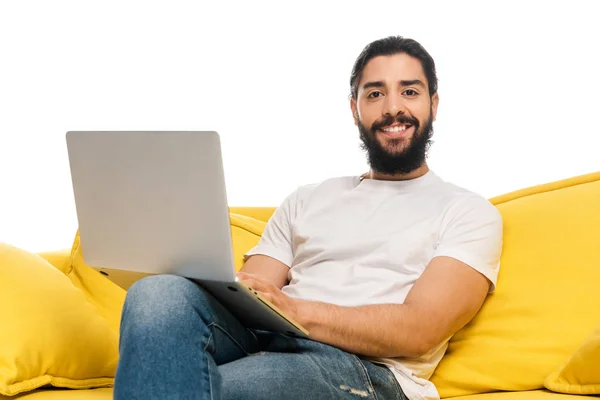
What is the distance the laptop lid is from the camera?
1.31 metres

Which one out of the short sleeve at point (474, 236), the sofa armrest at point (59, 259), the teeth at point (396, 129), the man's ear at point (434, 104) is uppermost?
the man's ear at point (434, 104)

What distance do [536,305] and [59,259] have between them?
1261mm

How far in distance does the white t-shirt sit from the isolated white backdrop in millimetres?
947

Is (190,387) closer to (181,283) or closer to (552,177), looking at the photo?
(181,283)

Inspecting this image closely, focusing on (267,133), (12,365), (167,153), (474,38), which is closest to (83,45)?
(267,133)

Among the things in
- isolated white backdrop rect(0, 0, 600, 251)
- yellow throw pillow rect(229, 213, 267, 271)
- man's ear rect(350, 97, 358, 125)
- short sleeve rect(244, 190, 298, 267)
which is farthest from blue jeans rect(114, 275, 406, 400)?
isolated white backdrop rect(0, 0, 600, 251)

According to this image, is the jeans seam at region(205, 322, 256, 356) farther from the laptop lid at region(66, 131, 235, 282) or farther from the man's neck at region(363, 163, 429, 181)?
the man's neck at region(363, 163, 429, 181)

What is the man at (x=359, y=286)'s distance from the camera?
1.30 meters

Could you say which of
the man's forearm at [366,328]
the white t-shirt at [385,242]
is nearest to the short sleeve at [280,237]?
the white t-shirt at [385,242]

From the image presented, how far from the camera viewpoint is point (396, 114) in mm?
2074

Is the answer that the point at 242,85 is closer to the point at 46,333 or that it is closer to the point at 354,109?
the point at 354,109

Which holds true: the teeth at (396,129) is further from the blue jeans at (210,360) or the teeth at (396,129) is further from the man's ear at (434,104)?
the blue jeans at (210,360)

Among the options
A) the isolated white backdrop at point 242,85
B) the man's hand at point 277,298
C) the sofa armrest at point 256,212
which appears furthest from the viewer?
the isolated white backdrop at point 242,85

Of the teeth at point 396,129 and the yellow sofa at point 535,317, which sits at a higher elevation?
the teeth at point 396,129
